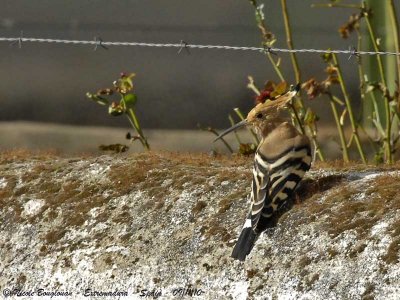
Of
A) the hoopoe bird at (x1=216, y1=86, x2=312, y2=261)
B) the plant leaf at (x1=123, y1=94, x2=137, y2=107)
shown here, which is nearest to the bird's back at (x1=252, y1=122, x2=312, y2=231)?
the hoopoe bird at (x1=216, y1=86, x2=312, y2=261)

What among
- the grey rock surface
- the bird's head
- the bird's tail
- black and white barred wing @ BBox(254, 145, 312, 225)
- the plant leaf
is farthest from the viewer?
the plant leaf

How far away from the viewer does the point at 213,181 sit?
6.54 meters

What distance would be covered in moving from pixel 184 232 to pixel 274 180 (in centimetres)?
51

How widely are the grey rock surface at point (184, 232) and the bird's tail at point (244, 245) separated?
0.03 m

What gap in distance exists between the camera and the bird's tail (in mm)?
5871

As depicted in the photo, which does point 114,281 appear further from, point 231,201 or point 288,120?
point 288,120

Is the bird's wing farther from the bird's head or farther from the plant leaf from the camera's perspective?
the plant leaf

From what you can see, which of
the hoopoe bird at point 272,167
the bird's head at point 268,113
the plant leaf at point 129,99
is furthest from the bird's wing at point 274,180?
the plant leaf at point 129,99

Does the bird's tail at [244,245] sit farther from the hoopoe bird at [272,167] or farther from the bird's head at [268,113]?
the bird's head at [268,113]

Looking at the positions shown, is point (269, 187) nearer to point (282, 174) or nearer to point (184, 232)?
point (282, 174)

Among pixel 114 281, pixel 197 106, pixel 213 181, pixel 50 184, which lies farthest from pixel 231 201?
pixel 197 106

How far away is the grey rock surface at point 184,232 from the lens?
5.63 metres

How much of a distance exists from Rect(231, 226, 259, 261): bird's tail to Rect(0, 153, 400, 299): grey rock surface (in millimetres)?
30

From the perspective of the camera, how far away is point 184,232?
6223 millimetres
